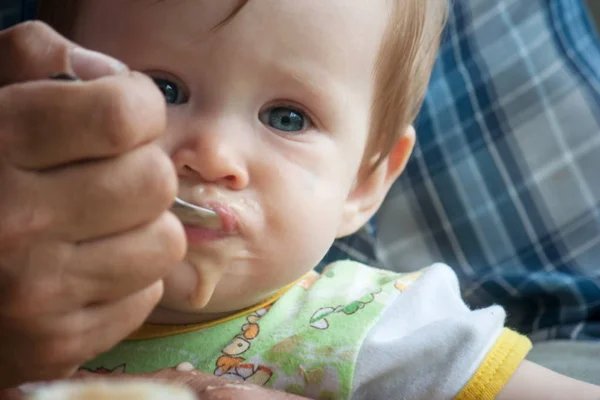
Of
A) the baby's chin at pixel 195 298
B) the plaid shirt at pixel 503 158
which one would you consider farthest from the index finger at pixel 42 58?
the plaid shirt at pixel 503 158

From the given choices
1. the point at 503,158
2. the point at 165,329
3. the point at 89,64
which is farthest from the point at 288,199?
the point at 503,158

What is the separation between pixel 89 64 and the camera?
415 millimetres

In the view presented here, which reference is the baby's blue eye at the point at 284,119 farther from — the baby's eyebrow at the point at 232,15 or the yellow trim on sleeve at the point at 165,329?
the yellow trim on sleeve at the point at 165,329

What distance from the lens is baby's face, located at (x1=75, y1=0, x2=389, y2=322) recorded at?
0.64m

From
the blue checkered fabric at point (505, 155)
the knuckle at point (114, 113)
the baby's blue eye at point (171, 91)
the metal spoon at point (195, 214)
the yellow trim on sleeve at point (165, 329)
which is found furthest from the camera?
the blue checkered fabric at point (505, 155)

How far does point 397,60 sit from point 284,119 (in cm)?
18

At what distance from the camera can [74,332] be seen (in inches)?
16.0

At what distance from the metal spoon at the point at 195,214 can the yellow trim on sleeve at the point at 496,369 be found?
31 cm

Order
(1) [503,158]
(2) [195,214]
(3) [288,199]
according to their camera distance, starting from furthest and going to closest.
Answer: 1. (1) [503,158]
2. (3) [288,199]
3. (2) [195,214]

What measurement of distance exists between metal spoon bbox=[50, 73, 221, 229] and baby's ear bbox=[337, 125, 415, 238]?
0.31 metres

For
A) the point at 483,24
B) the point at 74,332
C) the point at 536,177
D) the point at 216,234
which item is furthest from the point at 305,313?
the point at 483,24

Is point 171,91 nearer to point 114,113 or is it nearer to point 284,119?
point 284,119

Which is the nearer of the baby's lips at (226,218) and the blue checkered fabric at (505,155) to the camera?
the baby's lips at (226,218)

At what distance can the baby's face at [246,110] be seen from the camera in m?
0.64
